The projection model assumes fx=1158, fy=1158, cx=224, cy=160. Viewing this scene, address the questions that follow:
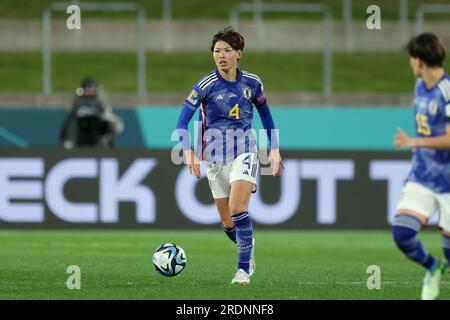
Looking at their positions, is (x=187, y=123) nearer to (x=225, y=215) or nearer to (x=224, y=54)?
(x=224, y=54)

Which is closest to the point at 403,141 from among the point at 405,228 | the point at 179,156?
the point at 405,228

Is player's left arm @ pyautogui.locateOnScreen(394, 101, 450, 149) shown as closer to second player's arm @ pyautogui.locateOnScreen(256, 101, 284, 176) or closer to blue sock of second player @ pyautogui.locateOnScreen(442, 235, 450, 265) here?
blue sock of second player @ pyautogui.locateOnScreen(442, 235, 450, 265)

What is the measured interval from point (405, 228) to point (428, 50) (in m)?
1.41

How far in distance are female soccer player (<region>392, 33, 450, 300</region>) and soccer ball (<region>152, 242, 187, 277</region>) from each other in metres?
2.94

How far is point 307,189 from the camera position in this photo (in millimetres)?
19719

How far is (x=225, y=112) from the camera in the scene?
11312 millimetres

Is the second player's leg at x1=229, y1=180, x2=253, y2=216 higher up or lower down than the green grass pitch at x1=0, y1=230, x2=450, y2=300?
higher up

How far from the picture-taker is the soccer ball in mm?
11426

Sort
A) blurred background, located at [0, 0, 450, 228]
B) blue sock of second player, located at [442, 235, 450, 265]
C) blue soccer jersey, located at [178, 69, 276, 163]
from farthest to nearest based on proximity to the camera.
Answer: blurred background, located at [0, 0, 450, 228]
blue soccer jersey, located at [178, 69, 276, 163]
blue sock of second player, located at [442, 235, 450, 265]

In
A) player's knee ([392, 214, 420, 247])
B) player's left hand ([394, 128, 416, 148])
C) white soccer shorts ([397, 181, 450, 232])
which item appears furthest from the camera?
white soccer shorts ([397, 181, 450, 232])

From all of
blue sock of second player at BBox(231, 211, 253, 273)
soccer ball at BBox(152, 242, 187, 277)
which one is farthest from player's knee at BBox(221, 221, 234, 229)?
soccer ball at BBox(152, 242, 187, 277)

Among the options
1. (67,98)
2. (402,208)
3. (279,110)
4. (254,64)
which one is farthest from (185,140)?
(254,64)

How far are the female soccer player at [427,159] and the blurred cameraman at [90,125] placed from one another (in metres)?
13.4

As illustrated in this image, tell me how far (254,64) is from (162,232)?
1032 centimetres
